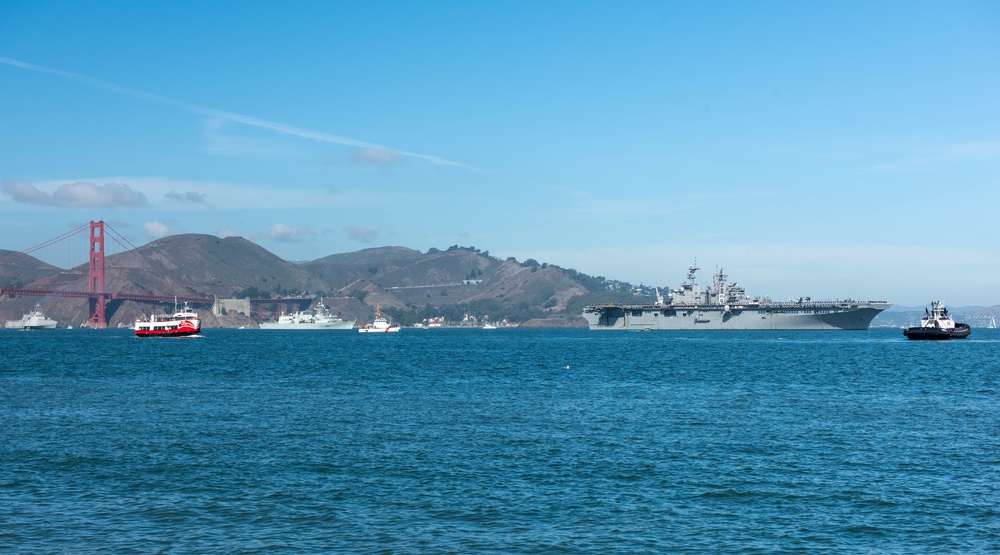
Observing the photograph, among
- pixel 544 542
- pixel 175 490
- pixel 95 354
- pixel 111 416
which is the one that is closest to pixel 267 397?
pixel 111 416

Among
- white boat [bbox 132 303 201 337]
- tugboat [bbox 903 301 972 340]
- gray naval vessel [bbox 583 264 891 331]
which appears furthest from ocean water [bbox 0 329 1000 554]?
gray naval vessel [bbox 583 264 891 331]

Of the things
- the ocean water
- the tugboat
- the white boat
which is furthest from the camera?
the white boat

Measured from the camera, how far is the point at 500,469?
24.3 meters

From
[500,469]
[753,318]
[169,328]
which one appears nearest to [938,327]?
[753,318]

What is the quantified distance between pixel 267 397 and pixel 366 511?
83.4ft

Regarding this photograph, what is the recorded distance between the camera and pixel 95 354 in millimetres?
87688

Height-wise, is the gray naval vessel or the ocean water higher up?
the gray naval vessel

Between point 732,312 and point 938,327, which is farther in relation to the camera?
point 732,312

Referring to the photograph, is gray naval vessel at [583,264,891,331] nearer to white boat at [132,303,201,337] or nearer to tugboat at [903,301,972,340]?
tugboat at [903,301,972,340]

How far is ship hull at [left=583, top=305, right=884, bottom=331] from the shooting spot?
155 m

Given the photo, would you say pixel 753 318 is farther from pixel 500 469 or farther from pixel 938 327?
pixel 500 469

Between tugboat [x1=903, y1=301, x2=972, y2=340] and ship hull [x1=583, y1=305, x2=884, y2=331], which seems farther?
ship hull [x1=583, y1=305, x2=884, y2=331]

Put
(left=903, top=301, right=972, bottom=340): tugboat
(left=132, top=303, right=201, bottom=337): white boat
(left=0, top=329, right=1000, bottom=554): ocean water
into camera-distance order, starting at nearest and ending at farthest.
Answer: (left=0, top=329, right=1000, bottom=554): ocean water
(left=903, top=301, right=972, bottom=340): tugboat
(left=132, top=303, right=201, bottom=337): white boat

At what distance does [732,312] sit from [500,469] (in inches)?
5533
